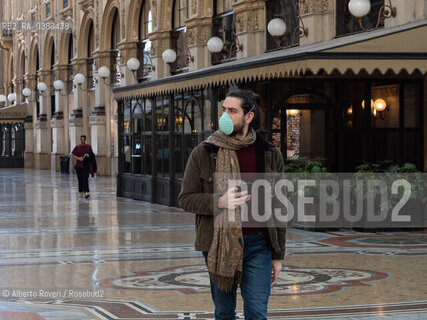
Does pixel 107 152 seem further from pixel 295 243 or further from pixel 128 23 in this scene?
pixel 295 243

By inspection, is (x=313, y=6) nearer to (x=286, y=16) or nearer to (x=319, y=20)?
(x=319, y=20)

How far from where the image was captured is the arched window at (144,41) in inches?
1241

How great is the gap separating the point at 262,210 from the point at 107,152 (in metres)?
34.0

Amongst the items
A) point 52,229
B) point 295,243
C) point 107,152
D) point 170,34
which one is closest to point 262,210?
point 295,243

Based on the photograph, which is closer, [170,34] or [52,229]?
[52,229]

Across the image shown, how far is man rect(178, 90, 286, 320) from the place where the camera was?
17.3 feet

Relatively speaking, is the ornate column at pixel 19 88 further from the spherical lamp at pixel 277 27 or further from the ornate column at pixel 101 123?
the spherical lamp at pixel 277 27

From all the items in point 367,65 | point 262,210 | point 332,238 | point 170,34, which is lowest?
point 332,238

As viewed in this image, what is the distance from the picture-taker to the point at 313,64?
1409cm

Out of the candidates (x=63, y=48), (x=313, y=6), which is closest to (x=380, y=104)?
(x=313, y=6)

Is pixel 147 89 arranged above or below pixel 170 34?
below

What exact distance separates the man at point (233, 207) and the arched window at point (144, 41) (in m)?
26.1

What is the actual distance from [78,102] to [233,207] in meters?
38.3

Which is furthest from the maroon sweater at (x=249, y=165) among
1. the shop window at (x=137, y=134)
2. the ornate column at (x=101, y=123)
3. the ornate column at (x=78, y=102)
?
the ornate column at (x=78, y=102)
